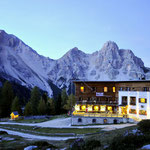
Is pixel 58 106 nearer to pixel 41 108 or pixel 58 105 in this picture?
pixel 58 105

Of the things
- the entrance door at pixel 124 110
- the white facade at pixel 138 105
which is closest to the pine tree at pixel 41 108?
the entrance door at pixel 124 110

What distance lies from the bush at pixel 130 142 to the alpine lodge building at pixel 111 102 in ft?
99.7

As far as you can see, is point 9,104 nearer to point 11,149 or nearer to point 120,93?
point 120,93

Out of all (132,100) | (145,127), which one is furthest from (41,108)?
(145,127)

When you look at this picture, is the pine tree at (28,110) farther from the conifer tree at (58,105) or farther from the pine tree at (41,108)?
the conifer tree at (58,105)

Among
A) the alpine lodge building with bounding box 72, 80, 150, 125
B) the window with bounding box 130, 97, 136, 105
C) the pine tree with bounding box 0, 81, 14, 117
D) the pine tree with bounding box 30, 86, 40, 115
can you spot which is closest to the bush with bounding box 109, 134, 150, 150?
the alpine lodge building with bounding box 72, 80, 150, 125

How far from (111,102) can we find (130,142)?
38.0m

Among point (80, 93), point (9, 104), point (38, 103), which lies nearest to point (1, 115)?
point (9, 104)

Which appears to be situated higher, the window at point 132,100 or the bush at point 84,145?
the window at point 132,100

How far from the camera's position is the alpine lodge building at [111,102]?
4241 cm

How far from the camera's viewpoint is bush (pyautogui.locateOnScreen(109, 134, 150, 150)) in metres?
11.8

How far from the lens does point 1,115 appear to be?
7688 centimetres

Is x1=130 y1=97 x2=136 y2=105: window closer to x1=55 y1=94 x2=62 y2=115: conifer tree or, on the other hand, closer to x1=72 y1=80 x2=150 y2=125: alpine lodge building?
x1=72 y1=80 x2=150 y2=125: alpine lodge building

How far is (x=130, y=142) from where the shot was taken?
41.0 ft
